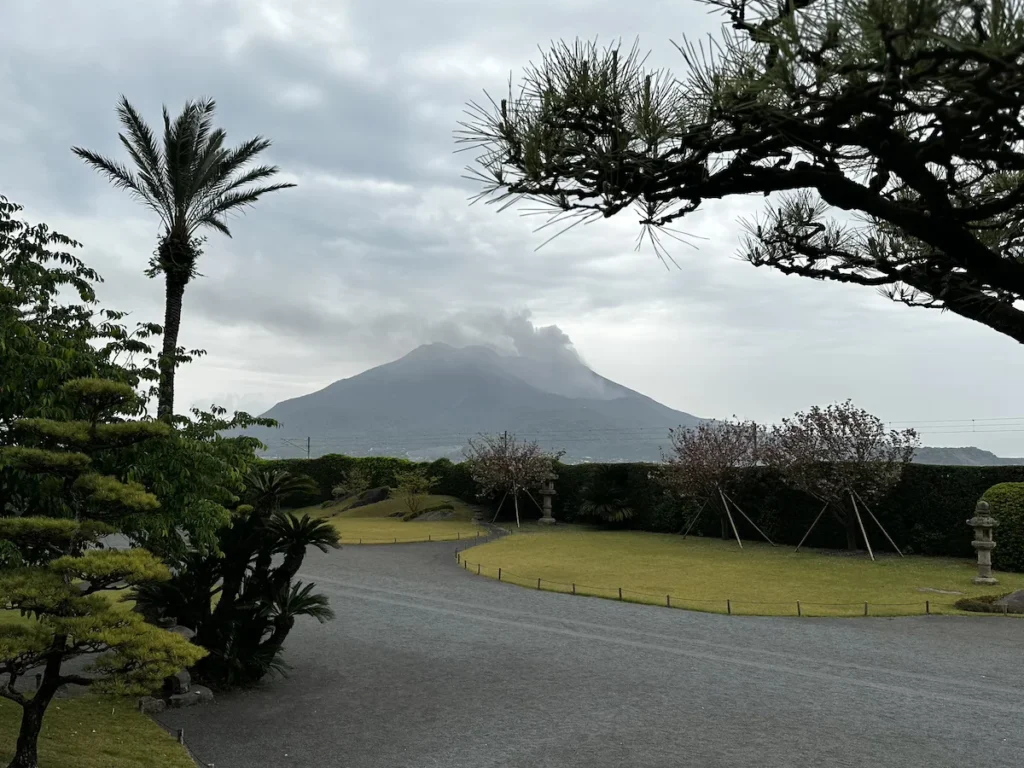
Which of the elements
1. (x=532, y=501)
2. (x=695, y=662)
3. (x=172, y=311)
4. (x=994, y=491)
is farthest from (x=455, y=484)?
(x=695, y=662)

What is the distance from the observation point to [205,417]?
895 cm

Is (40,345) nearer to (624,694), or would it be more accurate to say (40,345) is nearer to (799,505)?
(624,694)

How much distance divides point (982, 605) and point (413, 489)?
2180 centimetres

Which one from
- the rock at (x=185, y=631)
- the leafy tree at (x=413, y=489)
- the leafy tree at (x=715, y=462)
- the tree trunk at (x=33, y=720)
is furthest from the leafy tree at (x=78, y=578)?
the leafy tree at (x=413, y=489)

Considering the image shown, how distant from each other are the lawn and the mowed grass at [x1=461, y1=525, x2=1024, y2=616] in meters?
8.81

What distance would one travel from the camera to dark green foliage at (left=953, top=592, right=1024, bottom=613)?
42.6 ft

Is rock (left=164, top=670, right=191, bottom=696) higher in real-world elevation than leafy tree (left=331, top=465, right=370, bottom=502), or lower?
lower

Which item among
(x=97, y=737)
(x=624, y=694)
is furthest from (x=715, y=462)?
(x=97, y=737)

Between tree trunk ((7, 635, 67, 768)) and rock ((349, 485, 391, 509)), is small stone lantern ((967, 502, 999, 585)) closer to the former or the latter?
tree trunk ((7, 635, 67, 768))

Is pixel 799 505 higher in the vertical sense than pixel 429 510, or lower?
higher

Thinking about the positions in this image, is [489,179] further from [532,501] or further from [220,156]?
[532,501]

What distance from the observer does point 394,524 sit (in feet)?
95.9

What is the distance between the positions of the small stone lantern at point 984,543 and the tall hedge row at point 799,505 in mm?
3623

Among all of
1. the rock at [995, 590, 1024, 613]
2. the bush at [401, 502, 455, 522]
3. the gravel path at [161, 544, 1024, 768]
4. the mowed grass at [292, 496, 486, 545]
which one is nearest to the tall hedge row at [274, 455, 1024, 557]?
the bush at [401, 502, 455, 522]
